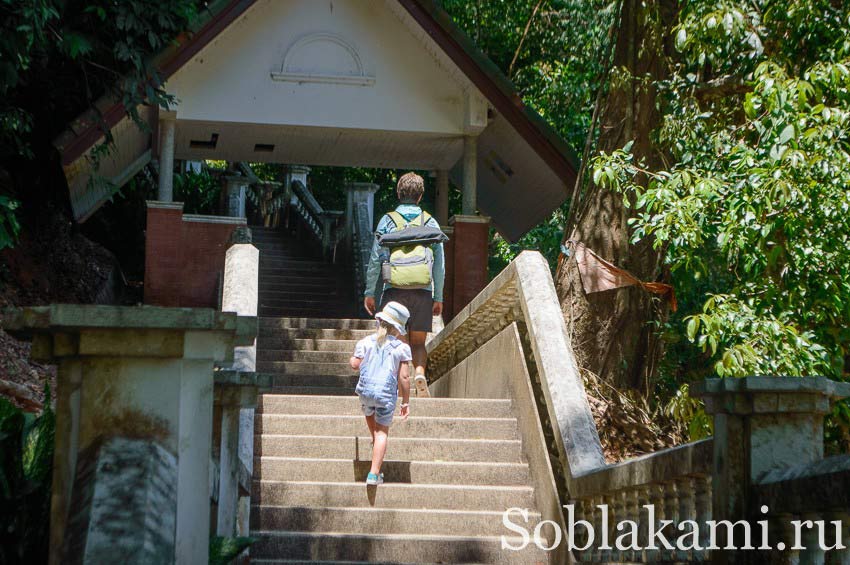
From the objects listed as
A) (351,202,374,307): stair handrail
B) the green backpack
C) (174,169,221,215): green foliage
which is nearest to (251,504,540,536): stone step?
the green backpack

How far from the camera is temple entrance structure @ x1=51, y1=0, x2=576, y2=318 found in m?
14.8

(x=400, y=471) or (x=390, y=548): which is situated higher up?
(x=400, y=471)

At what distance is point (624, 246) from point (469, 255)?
16.7ft

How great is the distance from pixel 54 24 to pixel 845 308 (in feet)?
23.7

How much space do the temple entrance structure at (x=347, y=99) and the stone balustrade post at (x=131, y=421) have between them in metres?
11.1

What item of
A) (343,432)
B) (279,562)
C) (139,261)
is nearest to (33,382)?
(343,432)

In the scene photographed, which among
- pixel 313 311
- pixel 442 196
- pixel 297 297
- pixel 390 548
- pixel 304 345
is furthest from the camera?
pixel 297 297

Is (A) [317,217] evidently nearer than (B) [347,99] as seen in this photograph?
No

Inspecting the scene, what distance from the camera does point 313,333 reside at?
12891 mm

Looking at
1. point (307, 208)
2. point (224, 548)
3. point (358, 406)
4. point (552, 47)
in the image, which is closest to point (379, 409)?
point (358, 406)

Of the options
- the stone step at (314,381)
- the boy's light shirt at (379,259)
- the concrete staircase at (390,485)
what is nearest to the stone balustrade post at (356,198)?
the stone step at (314,381)

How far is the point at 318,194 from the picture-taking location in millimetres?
29078

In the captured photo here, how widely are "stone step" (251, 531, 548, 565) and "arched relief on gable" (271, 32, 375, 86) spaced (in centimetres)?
868

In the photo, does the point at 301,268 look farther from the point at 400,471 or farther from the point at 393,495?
the point at 393,495
